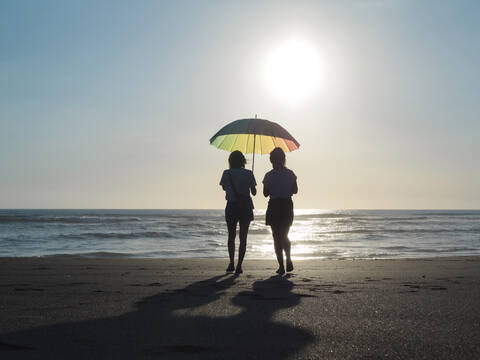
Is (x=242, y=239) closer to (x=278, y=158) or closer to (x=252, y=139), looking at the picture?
(x=278, y=158)

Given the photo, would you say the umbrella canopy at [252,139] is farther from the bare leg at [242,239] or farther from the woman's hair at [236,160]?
the bare leg at [242,239]

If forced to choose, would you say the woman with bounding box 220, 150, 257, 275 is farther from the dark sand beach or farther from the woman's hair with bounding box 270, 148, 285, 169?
the dark sand beach

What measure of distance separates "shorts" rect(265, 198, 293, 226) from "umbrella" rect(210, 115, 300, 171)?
1311 mm

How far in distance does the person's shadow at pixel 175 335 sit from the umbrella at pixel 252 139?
4236 millimetres

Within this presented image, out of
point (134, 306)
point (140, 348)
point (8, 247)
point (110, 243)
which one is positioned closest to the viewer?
point (140, 348)

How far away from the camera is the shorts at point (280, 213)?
665 centimetres

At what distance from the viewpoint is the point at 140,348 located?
7.72ft

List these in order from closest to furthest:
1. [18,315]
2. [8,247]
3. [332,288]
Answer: [18,315], [332,288], [8,247]

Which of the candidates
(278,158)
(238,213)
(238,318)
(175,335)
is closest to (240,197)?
(238,213)

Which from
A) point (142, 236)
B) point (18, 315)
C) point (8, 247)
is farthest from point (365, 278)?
point (142, 236)

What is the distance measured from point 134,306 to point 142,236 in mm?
16079

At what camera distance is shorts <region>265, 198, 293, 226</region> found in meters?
6.65

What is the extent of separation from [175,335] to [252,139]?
566 centimetres

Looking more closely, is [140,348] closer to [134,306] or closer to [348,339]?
[348,339]
